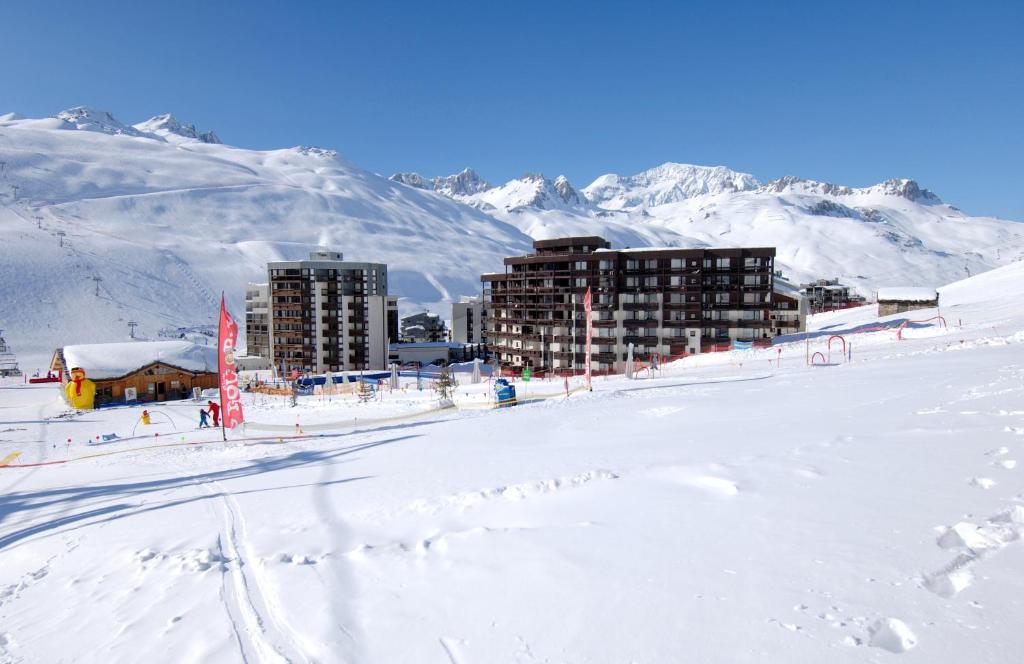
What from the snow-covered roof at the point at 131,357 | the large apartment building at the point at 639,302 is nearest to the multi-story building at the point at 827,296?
the large apartment building at the point at 639,302

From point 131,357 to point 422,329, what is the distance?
64.5 metres

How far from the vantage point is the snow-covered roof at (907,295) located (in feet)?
208

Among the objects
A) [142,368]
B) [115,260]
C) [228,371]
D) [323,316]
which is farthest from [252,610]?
[115,260]

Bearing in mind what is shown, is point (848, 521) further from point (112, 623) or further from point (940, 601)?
point (112, 623)

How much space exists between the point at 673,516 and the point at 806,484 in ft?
Answer: 8.39

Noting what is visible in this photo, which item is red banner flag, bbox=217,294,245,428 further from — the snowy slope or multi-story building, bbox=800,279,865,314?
multi-story building, bbox=800,279,865,314

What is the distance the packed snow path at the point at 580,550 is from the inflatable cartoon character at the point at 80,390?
34.9 m

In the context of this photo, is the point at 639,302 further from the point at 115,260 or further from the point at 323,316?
the point at 115,260

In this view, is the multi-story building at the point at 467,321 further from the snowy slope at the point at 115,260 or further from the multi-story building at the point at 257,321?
the snowy slope at the point at 115,260

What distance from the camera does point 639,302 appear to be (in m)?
58.7

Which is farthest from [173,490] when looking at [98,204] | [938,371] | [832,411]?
[98,204]

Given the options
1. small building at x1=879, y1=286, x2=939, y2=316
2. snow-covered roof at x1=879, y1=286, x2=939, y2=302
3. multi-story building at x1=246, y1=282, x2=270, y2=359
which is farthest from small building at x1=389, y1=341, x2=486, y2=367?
snow-covered roof at x1=879, y1=286, x2=939, y2=302

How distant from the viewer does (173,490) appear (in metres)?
15.3

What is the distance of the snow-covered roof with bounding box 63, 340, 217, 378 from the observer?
156 ft
